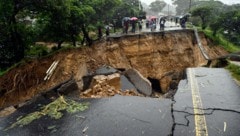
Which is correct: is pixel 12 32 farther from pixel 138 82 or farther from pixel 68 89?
pixel 138 82

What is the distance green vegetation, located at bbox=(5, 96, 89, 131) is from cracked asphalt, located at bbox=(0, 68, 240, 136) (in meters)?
0.24

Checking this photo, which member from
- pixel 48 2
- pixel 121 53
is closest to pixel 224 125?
pixel 48 2

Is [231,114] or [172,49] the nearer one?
[231,114]

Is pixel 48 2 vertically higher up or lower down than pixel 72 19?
higher up

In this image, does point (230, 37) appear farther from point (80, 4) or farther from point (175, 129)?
point (175, 129)

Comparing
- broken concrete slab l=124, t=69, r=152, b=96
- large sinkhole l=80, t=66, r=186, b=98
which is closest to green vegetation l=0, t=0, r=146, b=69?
large sinkhole l=80, t=66, r=186, b=98

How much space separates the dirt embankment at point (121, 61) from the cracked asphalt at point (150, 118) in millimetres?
6260

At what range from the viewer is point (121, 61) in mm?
23969

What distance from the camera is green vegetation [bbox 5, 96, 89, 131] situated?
7.80 m

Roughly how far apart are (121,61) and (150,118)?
16.8 m

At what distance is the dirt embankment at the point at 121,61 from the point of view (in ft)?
50.9

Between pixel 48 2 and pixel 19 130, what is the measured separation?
991cm

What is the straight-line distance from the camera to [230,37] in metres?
38.8

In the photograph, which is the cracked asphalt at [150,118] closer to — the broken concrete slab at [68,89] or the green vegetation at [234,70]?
the broken concrete slab at [68,89]
